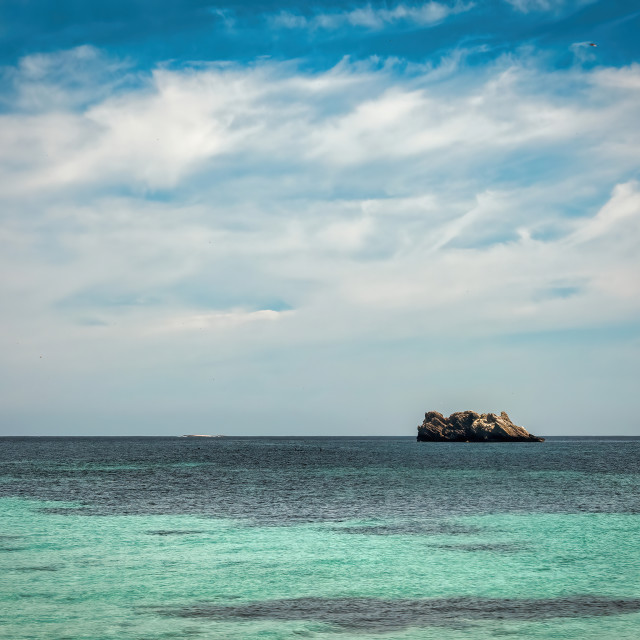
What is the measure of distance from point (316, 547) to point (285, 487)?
34181 millimetres

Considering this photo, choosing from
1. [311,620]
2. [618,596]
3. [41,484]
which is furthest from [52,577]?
[41,484]

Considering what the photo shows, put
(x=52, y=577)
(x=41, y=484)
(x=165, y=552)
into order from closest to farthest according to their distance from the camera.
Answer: (x=52, y=577) → (x=165, y=552) → (x=41, y=484)

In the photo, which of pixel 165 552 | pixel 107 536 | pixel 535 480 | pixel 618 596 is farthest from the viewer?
pixel 535 480

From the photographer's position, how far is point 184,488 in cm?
6588

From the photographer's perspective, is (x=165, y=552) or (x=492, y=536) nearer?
(x=165, y=552)

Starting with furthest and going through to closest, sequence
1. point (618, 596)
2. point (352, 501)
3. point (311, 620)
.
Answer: point (352, 501)
point (618, 596)
point (311, 620)

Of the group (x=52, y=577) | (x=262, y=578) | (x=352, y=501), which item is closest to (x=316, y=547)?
(x=262, y=578)

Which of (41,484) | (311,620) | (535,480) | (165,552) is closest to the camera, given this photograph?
(311,620)

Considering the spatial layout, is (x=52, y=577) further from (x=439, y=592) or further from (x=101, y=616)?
(x=439, y=592)

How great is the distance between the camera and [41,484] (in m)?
70.1

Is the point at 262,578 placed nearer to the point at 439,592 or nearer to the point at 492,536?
the point at 439,592

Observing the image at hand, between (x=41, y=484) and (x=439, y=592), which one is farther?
(x=41, y=484)

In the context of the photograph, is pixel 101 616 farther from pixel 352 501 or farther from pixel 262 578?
pixel 352 501

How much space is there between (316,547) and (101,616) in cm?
1391
